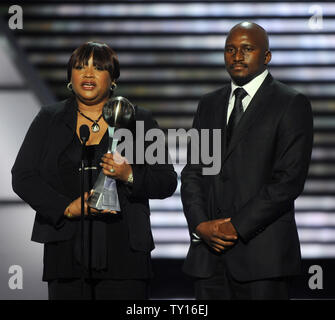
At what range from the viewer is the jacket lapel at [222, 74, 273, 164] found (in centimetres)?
416

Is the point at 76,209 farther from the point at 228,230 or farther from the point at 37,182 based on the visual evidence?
the point at 228,230

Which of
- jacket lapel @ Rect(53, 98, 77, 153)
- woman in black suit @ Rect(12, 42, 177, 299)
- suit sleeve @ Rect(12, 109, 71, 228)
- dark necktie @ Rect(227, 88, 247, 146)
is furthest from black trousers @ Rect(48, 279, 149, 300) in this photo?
dark necktie @ Rect(227, 88, 247, 146)

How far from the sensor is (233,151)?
418cm

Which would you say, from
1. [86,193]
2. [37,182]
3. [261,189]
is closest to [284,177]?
[261,189]

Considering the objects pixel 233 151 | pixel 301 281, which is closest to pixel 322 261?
pixel 301 281

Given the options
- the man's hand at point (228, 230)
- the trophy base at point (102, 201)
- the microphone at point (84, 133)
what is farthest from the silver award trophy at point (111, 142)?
the man's hand at point (228, 230)

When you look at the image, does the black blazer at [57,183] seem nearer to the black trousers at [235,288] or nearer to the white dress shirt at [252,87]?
the black trousers at [235,288]

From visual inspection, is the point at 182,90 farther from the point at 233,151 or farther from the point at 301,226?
the point at 233,151

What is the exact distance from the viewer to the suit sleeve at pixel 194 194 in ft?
13.8

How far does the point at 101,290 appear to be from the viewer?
4.10 meters

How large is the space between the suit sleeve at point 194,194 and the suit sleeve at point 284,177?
0.22m

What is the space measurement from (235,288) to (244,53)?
116 cm

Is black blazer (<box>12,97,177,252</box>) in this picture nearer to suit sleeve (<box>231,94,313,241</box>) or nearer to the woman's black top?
the woman's black top

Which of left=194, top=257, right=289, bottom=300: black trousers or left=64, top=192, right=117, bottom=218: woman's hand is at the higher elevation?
left=64, top=192, right=117, bottom=218: woman's hand
